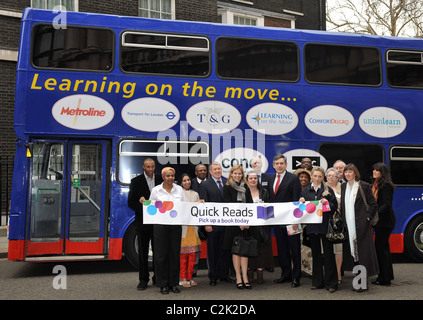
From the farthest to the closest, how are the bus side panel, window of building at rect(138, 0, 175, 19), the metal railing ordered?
window of building at rect(138, 0, 175, 19)
the metal railing
the bus side panel

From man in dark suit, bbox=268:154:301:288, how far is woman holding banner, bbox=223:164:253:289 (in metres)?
0.52

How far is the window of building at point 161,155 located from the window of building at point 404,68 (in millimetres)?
3900

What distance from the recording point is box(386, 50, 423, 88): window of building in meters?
8.98

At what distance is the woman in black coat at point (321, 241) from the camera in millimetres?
6551

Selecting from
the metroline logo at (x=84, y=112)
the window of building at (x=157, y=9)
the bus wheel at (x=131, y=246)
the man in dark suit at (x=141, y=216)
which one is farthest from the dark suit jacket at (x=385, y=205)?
the window of building at (x=157, y=9)

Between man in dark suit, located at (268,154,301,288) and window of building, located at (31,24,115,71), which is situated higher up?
window of building, located at (31,24,115,71)

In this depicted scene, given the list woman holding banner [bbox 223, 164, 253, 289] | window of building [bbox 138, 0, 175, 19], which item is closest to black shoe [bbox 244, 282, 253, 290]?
woman holding banner [bbox 223, 164, 253, 289]

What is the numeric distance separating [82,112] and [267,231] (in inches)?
141

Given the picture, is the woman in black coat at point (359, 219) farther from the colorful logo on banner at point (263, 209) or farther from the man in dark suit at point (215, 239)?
the man in dark suit at point (215, 239)

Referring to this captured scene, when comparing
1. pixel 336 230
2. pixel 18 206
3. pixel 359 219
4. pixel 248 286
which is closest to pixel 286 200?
pixel 336 230

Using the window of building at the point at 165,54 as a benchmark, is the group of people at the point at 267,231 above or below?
below

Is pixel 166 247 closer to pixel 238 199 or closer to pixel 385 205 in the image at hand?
pixel 238 199

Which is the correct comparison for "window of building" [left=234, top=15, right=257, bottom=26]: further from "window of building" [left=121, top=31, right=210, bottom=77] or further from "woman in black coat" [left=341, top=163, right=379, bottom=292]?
"woman in black coat" [left=341, top=163, right=379, bottom=292]

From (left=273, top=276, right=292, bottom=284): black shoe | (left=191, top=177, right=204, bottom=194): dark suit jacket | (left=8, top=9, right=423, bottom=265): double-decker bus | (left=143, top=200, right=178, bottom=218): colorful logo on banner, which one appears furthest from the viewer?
(left=8, top=9, right=423, bottom=265): double-decker bus
